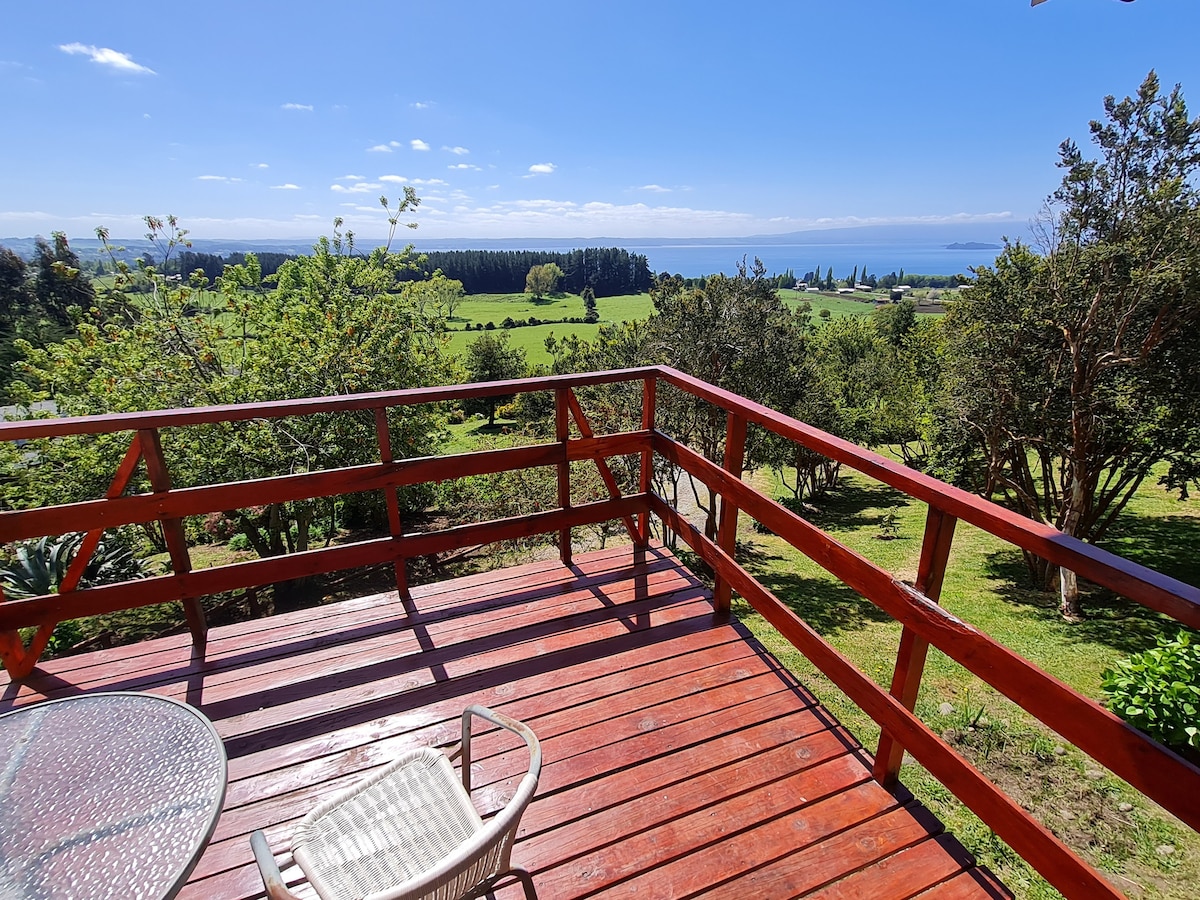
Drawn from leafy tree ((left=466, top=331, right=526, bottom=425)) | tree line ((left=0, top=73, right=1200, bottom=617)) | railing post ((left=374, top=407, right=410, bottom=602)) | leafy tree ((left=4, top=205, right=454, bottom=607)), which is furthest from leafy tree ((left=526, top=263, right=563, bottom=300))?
railing post ((left=374, top=407, right=410, bottom=602))

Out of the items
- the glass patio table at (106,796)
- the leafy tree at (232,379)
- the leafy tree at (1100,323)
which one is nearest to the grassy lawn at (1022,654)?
the leafy tree at (1100,323)

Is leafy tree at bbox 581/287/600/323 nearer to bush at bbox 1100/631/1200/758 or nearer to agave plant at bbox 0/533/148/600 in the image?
agave plant at bbox 0/533/148/600

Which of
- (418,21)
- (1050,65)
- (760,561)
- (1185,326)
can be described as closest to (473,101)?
(418,21)

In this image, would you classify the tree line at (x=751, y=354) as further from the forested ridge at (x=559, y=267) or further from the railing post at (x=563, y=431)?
the forested ridge at (x=559, y=267)

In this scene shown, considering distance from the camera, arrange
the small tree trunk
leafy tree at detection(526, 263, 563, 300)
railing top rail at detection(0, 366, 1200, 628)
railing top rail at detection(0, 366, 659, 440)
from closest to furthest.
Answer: railing top rail at detection(0, 366, 1200, 628), railing top rail at detection(0, 366, 659, 440), the small tree trunk, leafy tree at detection(526, 263, 563, 300)

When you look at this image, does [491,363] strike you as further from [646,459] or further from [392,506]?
[392,506]

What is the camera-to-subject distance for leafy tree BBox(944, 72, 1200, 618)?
700cm

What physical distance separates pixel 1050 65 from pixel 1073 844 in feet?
51.5

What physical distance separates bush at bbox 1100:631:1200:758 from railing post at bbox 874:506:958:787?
3.07m

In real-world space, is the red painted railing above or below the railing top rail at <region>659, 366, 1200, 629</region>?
below

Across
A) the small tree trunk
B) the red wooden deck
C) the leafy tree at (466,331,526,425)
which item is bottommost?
the leafy tree at (466,331,526,425)

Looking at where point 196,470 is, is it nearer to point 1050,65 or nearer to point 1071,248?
point 1071,248

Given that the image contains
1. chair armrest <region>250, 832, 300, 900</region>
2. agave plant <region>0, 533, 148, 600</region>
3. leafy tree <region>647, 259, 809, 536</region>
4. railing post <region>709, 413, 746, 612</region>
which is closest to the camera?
chair armrest <region>250, 832, 300, 900</region>

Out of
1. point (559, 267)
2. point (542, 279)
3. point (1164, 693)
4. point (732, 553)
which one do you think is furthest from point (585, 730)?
point (559, 267)
